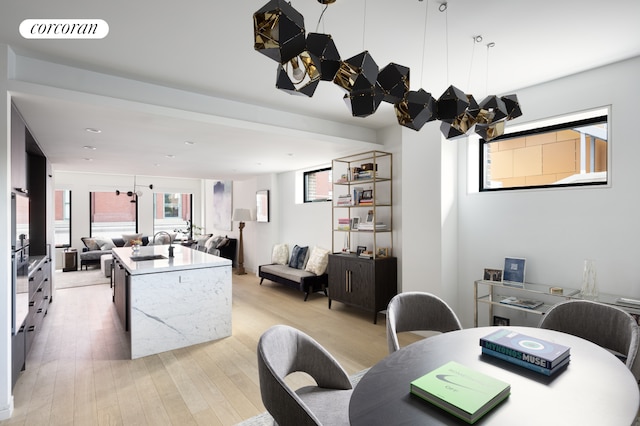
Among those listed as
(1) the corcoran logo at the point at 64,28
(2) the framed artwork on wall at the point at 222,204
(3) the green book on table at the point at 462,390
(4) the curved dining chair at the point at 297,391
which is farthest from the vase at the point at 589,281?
(2) the framed artwork on wall at the point at 222,204

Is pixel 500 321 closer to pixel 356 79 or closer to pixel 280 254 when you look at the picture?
pixel 356 79

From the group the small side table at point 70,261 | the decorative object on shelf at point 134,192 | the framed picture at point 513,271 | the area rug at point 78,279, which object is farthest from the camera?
the decorative object on shelf at point 134,192

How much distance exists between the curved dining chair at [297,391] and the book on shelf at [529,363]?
724 millimetres

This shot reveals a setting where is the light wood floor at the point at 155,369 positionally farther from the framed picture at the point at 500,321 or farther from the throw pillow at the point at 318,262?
the framed picture at the point at 500,321

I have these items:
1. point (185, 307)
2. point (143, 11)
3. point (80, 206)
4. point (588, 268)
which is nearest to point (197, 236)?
point (80, 206)

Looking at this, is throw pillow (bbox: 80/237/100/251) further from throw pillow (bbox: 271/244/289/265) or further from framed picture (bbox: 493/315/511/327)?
framed picture (bbox: 493/315/511/327)

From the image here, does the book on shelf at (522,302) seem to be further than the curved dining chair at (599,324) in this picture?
Yes

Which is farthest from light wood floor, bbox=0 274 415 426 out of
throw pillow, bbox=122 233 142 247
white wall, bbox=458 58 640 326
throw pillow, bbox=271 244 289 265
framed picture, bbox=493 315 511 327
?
throw pillow, bbox=122 233 142 247

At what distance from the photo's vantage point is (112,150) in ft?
15.9

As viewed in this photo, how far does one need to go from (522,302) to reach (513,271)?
0.33 m

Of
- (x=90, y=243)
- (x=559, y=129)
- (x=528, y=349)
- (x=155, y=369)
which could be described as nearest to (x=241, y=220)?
(x=90, y=243)

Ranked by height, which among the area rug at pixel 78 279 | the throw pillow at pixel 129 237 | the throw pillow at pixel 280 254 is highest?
the throw pillow at pixel 129 237

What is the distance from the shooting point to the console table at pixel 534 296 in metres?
2.61

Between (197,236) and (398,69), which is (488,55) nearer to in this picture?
(398,69)
